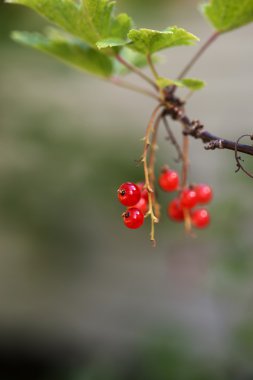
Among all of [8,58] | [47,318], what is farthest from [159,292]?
[8,58]

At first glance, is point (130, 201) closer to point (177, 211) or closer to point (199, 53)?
point (177, 211)

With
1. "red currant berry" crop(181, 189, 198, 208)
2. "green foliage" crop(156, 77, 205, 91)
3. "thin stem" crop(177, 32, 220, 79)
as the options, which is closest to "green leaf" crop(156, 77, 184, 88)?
"green foliage" crop(156, 77, 205, 91)

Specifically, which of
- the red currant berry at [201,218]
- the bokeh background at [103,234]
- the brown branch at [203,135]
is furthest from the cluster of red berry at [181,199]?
the bokeh background at [103,234]

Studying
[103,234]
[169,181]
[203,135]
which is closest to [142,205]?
[169,181]

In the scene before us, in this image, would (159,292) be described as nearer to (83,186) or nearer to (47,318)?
(47,318)

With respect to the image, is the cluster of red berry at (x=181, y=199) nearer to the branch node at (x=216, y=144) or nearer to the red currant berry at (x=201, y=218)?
the red currant berry at (x=201, y=218)

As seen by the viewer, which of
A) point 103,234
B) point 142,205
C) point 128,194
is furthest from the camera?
point 103,234

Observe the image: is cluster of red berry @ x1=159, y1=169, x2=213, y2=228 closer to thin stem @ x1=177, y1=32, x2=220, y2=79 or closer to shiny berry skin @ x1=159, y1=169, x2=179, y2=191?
shiny berry skin @ x1=159, y1=169, x2=179, y2=191
